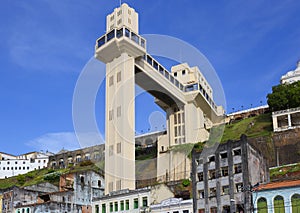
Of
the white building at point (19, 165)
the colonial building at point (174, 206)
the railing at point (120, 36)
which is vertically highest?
the railing at point (120, 36)

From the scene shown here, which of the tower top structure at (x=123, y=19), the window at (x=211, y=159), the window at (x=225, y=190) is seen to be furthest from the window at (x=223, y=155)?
the tower top structure at (x=123, y=19)

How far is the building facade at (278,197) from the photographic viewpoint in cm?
4412

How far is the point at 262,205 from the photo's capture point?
152ft

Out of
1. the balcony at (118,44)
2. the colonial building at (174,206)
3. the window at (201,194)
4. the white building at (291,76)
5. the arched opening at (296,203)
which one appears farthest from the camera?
the white building at (291,76)

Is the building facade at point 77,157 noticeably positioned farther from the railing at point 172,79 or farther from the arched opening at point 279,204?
the arched opening at point 279,204

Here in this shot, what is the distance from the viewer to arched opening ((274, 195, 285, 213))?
4482 centimetres

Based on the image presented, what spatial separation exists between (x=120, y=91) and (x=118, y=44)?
7.76 meters

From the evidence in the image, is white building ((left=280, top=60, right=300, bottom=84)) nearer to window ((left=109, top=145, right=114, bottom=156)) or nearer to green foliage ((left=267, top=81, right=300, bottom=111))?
green foliage ((left=267, top=81, right=300, bottom=111))

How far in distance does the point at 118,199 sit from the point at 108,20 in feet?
114

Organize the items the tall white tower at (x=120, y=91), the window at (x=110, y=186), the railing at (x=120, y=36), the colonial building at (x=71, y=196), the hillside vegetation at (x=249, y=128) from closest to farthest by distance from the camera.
Result: the colonial building at (x=71, y=196), the window at (x=110, y=186), the tall white tower at (x=120, y=91), the railing at (x=120, y=36), the hillside vegetation at (x=249, y=128)

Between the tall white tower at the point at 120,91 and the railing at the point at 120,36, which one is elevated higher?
the railing at the point at 120,36

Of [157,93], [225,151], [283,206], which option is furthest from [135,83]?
[283,206]

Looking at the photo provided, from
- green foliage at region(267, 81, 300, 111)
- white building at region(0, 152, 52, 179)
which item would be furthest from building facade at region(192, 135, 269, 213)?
white building at region(0, 152, 52, 179)

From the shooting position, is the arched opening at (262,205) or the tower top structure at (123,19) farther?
the tower top structure at (123,19)
